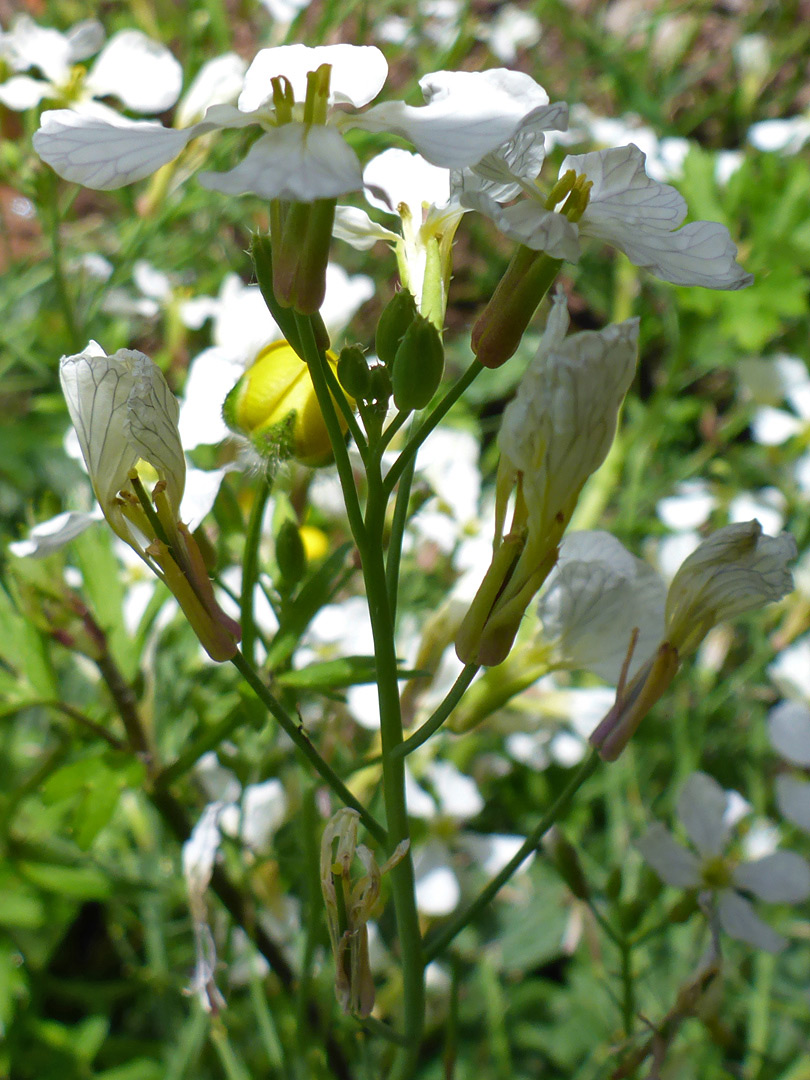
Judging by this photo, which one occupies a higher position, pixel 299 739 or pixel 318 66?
pixel 318 66

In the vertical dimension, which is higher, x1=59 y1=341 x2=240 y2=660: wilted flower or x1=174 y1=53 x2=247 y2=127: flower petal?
x1=174 y1=53 x2=247 y2=127: flower petal

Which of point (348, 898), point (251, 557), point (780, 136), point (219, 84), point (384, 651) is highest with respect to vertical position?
point (780, 136)

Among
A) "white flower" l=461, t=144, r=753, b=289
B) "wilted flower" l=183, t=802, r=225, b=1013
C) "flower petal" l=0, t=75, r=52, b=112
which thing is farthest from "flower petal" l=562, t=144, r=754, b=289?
"flower petal" l=0, t=75, r=52, b=112

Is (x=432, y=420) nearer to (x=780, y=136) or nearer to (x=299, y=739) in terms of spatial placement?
(x=299, y=739)

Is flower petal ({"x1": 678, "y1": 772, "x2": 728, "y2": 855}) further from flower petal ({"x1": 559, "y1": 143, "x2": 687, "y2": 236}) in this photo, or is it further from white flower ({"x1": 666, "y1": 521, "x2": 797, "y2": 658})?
flower petal ({"x1": 559, "y1": 143, "x2": 687, "y2": 236})

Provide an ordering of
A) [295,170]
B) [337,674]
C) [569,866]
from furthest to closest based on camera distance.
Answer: [569,866] → [337,674] → [295,170]

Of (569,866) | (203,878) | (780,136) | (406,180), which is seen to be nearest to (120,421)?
(406,180)

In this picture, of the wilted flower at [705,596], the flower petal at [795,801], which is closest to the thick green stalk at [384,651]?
the wilted flower at [705,596]
